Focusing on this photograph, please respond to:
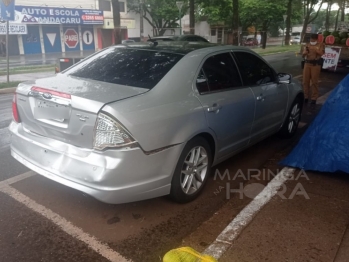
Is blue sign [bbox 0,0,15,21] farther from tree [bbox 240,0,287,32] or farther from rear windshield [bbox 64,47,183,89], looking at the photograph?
tree [bbox 240,0,287,32]

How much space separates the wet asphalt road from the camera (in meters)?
2.84

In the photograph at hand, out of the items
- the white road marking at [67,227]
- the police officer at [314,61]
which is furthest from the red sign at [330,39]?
the white road marking at [67,227]

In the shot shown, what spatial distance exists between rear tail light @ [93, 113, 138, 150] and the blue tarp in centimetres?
241

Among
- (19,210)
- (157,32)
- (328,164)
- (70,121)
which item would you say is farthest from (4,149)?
(157,32)

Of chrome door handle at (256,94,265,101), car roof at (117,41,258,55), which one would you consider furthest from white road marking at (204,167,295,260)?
car roof at (117,41,258,55)

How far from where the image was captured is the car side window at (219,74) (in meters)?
3.74

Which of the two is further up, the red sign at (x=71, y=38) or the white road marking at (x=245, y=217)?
the red sign at (x=71, y=38)

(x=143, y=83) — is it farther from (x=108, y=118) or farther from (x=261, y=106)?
(x=261, y=106)

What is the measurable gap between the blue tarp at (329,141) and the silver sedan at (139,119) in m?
0.70

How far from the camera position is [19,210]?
3418mm

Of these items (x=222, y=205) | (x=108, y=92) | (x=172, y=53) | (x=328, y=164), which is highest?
(x=172, y=53)

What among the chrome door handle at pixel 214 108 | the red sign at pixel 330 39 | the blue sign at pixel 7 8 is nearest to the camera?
the chrome door handle at pixel 214 108

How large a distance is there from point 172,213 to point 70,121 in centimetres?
133

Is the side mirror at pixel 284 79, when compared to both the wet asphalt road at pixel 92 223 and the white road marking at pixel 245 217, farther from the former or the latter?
the wet asphalt road at pixel 92 223
